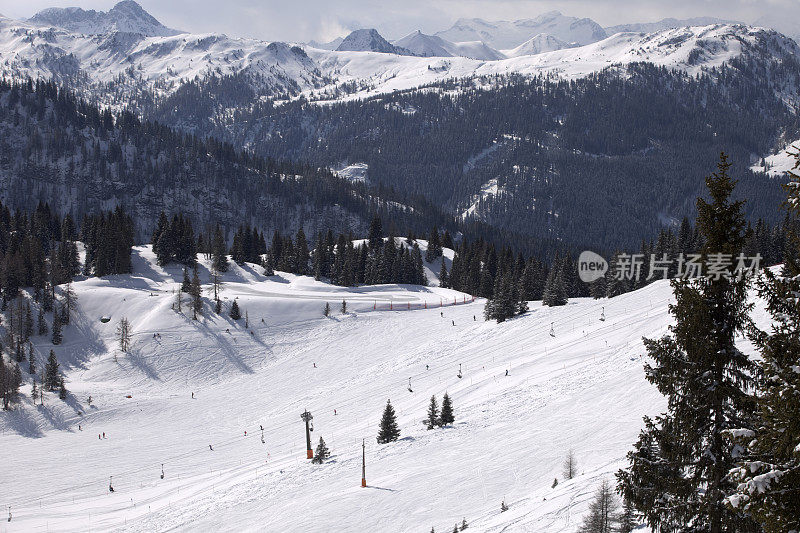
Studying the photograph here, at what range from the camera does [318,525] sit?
104 ft

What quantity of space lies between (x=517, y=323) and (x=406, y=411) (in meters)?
25.7

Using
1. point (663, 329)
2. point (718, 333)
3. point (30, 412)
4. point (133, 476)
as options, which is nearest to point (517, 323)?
point (663, 329)

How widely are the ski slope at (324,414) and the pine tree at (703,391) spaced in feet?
43.7

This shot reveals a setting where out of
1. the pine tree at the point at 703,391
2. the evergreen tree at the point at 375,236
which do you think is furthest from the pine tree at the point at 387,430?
→ the evergreen tree at the point at 375,236

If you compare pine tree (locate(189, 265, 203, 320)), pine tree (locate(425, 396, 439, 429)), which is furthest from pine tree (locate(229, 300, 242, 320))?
pine tree (locate(425, 396, 439, 429))

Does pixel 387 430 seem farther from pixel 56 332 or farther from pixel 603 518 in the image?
pixel 56 332

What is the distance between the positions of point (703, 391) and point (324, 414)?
51.8 meters

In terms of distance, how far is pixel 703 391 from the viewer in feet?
37.5

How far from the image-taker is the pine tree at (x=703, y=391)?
11.3 meters

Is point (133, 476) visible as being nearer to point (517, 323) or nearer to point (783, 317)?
point (517, 323)

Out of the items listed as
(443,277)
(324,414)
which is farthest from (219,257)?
(324,414)

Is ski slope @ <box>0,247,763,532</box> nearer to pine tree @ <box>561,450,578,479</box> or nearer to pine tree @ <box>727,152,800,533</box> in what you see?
pine tree @ <box>561,450,578,479</box>

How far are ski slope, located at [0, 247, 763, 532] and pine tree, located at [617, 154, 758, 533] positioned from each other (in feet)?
43.7

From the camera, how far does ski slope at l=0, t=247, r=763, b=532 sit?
33.9 metres
